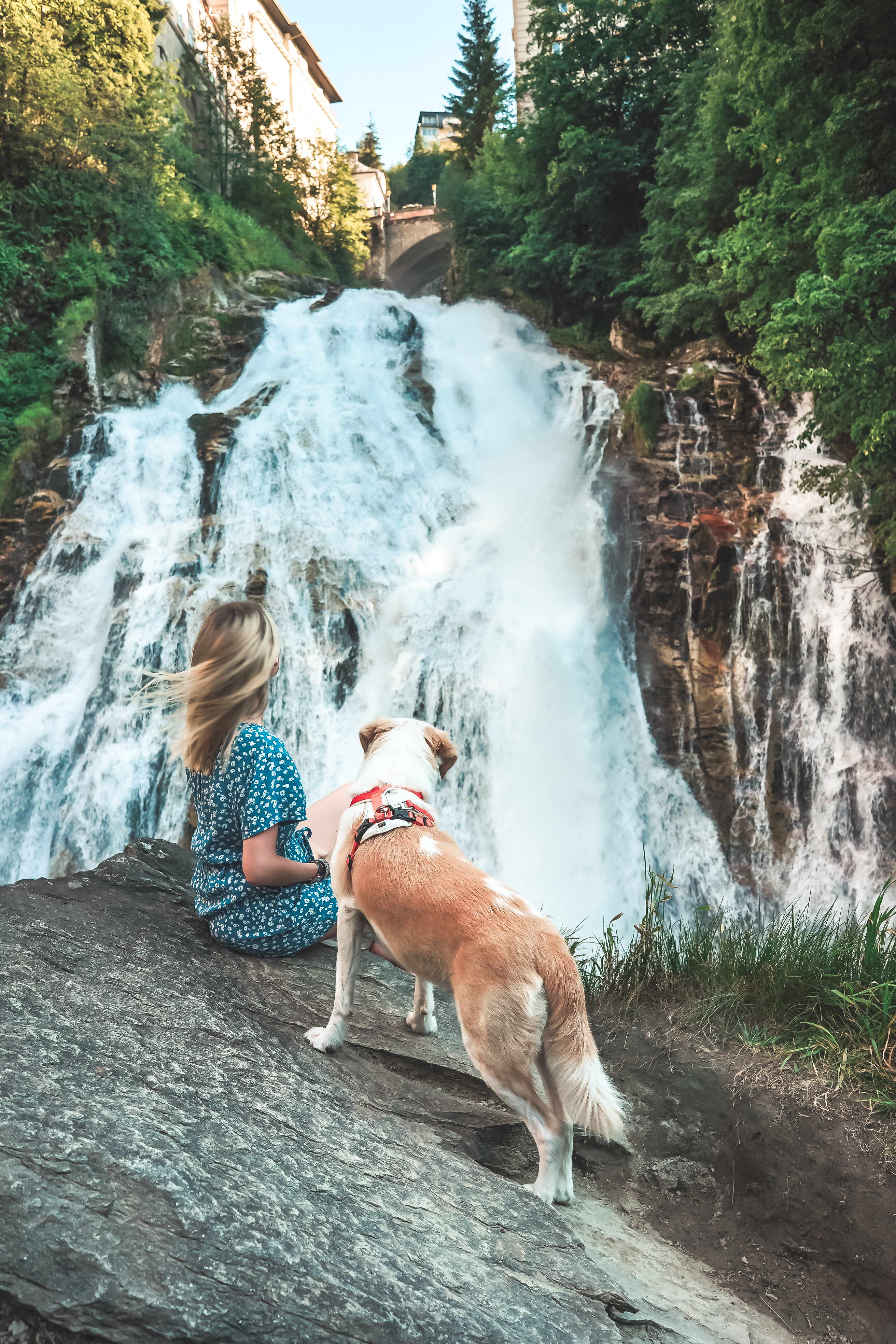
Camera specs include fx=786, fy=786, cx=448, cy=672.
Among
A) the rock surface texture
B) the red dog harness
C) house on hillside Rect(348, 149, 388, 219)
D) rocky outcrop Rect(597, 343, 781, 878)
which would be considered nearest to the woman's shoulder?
the red dog harness

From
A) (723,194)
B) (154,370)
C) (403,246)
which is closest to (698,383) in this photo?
(723,194)

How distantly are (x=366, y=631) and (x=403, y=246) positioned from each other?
1257 inches

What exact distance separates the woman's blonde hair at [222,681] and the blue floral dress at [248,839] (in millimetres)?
63

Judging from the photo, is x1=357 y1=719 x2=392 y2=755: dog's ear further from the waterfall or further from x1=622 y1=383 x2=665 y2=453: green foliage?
x1=622 y1=383 x2=665 y2=453: green foliage

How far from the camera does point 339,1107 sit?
2.40 metres

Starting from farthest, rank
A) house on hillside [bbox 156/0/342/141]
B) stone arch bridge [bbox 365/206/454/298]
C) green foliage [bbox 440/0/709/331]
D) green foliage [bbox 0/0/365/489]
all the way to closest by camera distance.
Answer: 1. stone arch bridge [bbox 365/206/454/298]
2. house on hillside [bbox 156/0/342/141]
3. green foliage [bbox 440/0/709/331]
4. green foliage [bbox 0/0/365/489]

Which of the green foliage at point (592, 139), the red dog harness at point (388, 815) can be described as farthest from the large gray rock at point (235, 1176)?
the green foliage at point (592, 139)

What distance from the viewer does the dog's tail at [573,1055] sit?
225 cm

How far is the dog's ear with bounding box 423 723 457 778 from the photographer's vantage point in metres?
3.10

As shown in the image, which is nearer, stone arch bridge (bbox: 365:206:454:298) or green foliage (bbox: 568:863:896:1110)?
Result: green foliage (bbox: 568:863:896:1110)

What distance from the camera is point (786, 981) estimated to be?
10.5ft

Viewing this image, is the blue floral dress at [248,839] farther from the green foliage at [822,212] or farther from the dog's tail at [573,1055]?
the green foliage at [822,212]

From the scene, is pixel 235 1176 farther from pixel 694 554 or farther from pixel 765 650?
pixel 694 554

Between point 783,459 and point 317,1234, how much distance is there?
1123 cm
